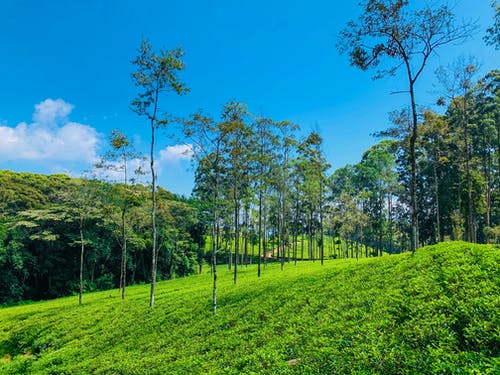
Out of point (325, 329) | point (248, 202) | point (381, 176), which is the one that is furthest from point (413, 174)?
point (381, 176)

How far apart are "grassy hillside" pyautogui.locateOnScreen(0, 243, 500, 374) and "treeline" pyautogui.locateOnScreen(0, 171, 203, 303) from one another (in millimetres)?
14652

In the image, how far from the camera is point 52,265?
44.5m

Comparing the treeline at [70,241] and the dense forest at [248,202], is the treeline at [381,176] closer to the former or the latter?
the dense forest at [248,202]

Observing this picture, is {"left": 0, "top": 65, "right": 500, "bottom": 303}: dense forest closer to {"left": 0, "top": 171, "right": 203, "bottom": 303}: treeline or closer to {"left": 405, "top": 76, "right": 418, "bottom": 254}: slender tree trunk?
{"left": 0, "top": 171, "right": 203, "bottom": 303}: treeline

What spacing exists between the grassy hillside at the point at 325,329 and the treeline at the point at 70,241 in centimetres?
1465

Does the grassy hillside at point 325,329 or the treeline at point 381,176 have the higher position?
the treeline at point 381,176

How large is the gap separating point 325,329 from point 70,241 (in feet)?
154

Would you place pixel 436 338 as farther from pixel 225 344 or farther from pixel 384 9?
pixel 384 9

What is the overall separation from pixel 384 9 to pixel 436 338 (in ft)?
44.8

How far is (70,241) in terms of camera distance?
148 ft

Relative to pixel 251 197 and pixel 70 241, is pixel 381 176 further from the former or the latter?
pixel 70 241

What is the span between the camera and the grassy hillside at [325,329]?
5.81 meters

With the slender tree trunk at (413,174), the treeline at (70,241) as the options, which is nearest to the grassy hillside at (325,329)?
the slender tree trunk at (413,174)

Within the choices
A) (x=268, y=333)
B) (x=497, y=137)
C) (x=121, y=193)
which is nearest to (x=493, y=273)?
(x=268, y=333)
